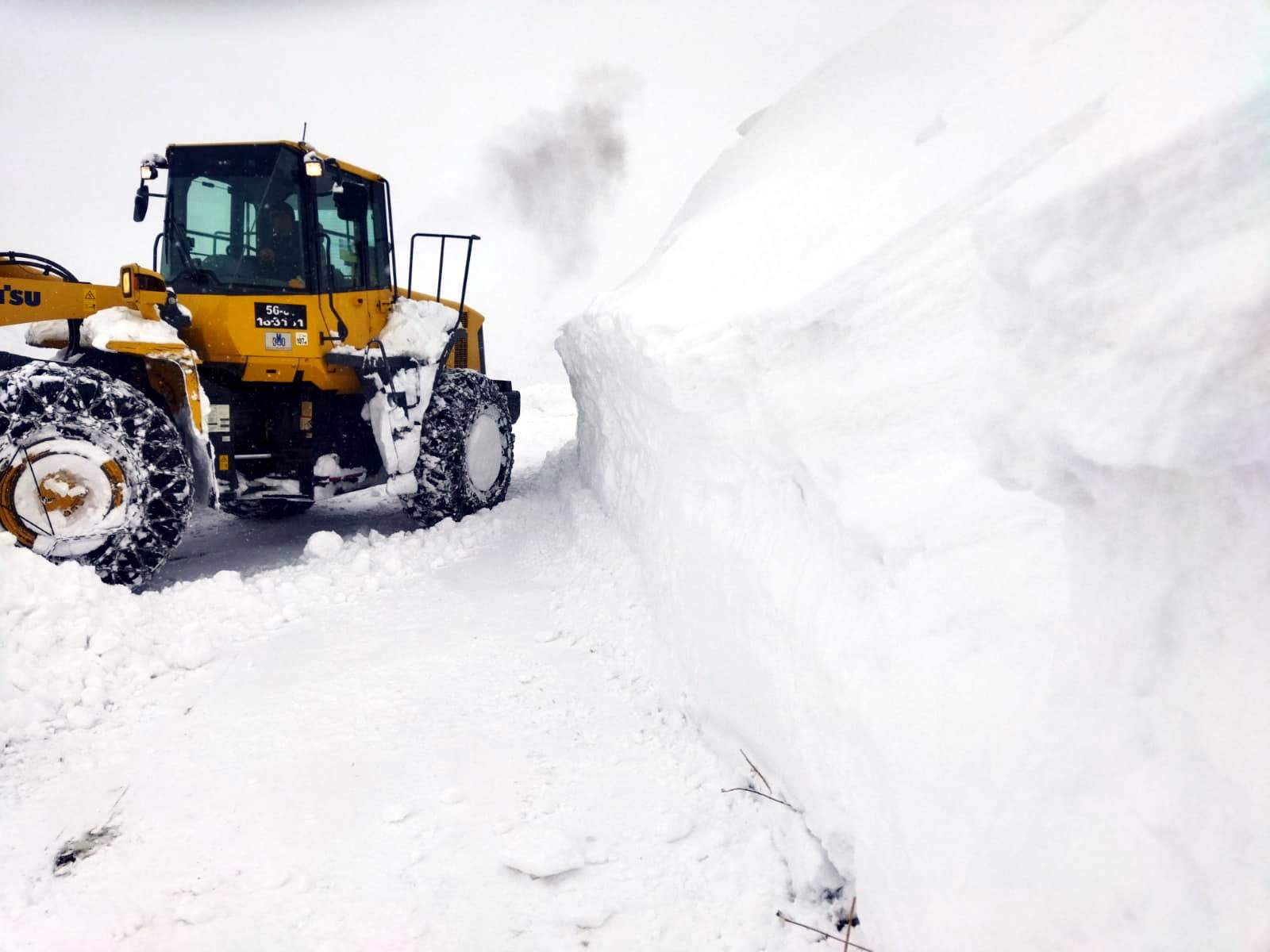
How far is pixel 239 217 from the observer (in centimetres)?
559

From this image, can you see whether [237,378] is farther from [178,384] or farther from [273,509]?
[273,509]

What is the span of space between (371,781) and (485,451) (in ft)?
12.9

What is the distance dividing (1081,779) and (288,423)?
5379 millimetres

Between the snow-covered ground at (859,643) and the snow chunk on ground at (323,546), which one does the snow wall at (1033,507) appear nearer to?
the snow-covered ground at (859,643)

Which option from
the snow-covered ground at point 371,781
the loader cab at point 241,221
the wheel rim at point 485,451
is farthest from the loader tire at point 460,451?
the snow-covered ground at point 371,781

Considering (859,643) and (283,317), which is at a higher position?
(283,317)

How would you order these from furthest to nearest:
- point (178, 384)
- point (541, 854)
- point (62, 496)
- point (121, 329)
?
point (178, 384) < point (121, 329) < point (62, 496) < point (541, 854)

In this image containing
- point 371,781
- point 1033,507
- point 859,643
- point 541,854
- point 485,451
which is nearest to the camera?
point 1033,507

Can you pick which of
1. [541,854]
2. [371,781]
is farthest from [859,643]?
[371,781]

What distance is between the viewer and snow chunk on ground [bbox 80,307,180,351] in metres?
4.62

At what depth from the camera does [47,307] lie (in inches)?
188

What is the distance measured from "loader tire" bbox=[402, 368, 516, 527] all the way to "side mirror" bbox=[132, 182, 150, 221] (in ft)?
7.33

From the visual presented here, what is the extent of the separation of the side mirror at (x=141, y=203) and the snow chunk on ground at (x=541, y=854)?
204 inches

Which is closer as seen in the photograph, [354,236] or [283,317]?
[283,317]
